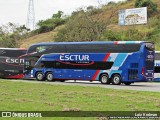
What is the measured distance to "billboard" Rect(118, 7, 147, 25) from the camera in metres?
70.6

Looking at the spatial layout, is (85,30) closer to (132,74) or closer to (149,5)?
(132,74)

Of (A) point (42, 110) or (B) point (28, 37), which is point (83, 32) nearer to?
(B) point (28, 37)

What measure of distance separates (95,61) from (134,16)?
4002 cm

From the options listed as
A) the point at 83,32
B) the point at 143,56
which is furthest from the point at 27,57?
the point at 83,32

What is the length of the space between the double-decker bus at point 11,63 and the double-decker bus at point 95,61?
2486mm

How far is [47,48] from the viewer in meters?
37.0

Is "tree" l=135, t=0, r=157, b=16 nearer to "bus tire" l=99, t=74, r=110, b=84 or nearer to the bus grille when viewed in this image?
"bus tire" l=99, t=74, r=110, b=84

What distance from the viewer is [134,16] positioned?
237 ft

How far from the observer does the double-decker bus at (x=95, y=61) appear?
32031 millimetres

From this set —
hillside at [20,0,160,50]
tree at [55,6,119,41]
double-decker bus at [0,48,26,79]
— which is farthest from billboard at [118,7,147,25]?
double-decker bus at [0,48,26,79]

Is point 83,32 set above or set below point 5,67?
above

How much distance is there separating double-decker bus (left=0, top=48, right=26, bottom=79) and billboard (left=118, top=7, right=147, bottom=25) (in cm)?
3388

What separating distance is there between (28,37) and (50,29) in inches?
251

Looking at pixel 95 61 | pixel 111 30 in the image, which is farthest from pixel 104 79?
pixel 111 30
